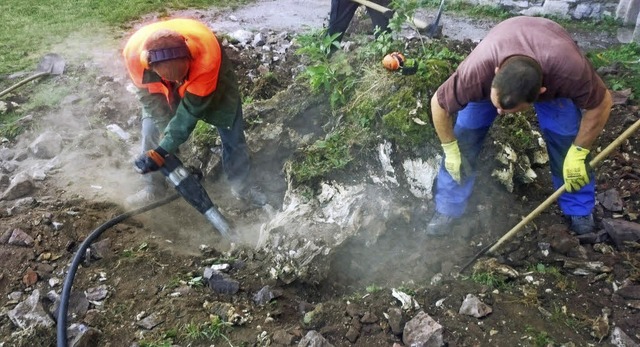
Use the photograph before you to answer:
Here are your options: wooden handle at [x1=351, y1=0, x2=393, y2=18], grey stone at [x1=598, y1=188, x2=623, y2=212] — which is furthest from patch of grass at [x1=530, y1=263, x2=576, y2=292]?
wooden handle at [x1=351, y1=0, x2=393, y2=18]

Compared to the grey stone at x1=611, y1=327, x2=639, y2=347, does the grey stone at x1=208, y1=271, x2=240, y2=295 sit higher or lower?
lower

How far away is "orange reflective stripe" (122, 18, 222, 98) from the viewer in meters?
3.43

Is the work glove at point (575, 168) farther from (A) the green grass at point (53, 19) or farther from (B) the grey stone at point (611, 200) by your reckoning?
(A) the green grass at point (53, 19)

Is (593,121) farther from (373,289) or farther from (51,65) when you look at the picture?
(51,65)

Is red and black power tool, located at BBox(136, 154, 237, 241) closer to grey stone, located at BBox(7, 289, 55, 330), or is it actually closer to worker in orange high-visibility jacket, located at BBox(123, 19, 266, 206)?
worker in orange high-visibility jacket, located at BBox(123, 19, 266, 206)

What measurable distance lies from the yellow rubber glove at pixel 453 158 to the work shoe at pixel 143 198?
2.55 meters

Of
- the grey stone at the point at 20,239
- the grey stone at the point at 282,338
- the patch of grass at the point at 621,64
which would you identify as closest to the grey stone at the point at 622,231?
the patch of grass at the point at 621,64

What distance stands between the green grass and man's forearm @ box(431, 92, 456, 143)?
5.38 m

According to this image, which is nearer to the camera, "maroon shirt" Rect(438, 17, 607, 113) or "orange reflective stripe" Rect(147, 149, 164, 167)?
"maroon shirt" Rect(438, 17, 607, 113)

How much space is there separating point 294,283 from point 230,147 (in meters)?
1.38

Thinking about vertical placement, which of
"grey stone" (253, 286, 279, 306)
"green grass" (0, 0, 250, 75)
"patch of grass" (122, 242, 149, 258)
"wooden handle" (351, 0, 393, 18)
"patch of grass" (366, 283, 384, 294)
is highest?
"wooden handle" (351, 0, 393, 18)

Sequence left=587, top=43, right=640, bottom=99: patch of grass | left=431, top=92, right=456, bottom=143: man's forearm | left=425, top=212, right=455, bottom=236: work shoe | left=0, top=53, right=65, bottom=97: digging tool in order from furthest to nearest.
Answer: left=0, top=53, right=65, bottom=97: digging tool → left=587, top=43, right=640, bottom=99: patch of grass → left=425, top=212, right=455, bottom=236: work shoe → left=431, top=92, right=456, bottom=143: man's forearm

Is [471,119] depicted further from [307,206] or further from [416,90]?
[307,206]

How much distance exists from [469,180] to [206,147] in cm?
240
